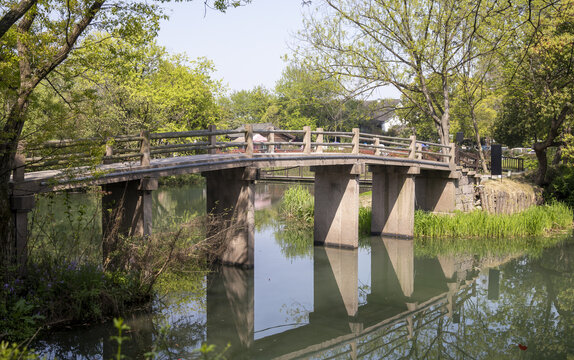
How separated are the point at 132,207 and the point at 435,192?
45.7 feet

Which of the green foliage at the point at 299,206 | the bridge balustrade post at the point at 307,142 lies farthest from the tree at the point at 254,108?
the bridge balustrade post at the point at 307,142

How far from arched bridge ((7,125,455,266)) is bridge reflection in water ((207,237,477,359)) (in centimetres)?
138

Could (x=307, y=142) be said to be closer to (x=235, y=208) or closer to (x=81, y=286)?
(x=235, y=208)

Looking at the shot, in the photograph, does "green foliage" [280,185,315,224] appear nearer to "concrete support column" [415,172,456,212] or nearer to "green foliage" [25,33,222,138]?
"concrete support column" [415,172,456,212]

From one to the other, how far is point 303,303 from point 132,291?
4219mm

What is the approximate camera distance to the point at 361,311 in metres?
13.1

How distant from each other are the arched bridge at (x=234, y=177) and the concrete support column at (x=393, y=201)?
0.12 ft

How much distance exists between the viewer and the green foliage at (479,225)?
840 inches

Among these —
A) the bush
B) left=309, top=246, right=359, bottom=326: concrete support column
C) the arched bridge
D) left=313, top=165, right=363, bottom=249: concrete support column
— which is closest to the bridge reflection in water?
left=309, top=246, right=359, bottom=326: concrete support column

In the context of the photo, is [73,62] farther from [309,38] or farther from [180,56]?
[180,56]

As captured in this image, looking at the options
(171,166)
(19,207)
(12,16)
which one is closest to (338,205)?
(171,166)

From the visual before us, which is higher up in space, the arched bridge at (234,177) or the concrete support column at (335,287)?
the arched bridge at (234,177)

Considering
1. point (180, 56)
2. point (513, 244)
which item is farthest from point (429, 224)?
point (180, 56)

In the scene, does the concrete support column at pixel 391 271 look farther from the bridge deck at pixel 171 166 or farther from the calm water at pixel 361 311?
the bridge deck at pixel 171 166
